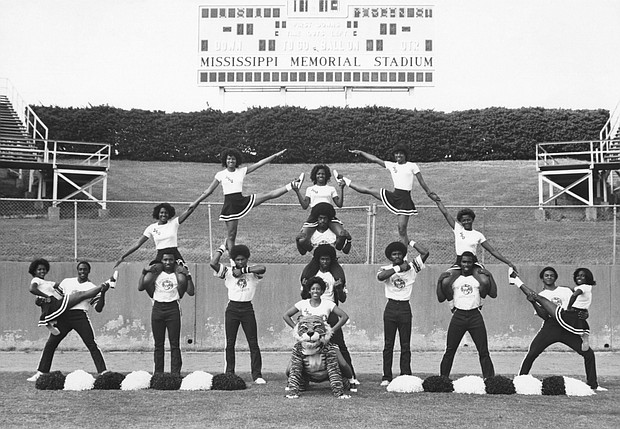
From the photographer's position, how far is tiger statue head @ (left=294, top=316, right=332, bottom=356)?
1048 centimetres

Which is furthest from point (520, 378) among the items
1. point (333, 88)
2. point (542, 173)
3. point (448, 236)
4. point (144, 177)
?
point (333, 88)

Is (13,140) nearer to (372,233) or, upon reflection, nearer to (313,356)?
(372,233)

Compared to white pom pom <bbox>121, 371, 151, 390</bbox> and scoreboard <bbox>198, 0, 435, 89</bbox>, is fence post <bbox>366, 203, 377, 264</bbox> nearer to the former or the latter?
white pom pom <bbox>121, 371, 151, 390</bbox>

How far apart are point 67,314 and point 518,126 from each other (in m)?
28.7

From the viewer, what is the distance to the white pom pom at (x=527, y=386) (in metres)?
10.8

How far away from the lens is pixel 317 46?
40375mm

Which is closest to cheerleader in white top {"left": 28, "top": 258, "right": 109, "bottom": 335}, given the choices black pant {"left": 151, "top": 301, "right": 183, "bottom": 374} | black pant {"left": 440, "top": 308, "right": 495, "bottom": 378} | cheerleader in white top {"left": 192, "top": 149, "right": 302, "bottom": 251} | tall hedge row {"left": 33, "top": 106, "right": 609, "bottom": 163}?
black pant {"left": 151, "top": 301, "right": 183, "bottom": 374}

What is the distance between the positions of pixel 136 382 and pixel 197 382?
31.3 inches

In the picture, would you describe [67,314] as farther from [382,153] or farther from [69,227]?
[382,153]

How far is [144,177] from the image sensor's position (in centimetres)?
3325

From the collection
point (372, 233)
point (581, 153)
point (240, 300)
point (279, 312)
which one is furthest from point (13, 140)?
point (240, 300)

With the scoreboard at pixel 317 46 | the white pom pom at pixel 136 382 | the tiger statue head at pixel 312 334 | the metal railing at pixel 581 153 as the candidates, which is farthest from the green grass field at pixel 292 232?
the scoreboard at pixel 317 46

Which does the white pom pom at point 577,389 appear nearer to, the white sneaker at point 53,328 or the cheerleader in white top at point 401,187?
the cheerleader in white top at point 401,187

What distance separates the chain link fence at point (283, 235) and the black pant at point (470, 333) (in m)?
5.01
